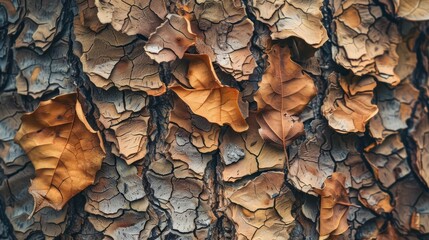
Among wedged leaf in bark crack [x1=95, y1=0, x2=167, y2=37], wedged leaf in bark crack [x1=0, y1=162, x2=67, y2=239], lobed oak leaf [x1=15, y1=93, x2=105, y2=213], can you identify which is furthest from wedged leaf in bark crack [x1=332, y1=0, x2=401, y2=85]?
wedged leaf in bark crack [x1=0, y1=162, x2=67, y2=239]

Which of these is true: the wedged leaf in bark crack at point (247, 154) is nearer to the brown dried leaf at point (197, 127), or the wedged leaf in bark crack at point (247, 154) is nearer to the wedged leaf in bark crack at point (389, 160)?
the brown dried leaf at point (197, 127)

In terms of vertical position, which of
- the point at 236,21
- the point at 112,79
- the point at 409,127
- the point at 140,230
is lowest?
the point at 140,230

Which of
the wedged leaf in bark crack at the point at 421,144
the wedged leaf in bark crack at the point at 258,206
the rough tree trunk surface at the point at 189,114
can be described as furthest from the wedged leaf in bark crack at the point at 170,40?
the wedged leaf in bark crack at the point at 421,144

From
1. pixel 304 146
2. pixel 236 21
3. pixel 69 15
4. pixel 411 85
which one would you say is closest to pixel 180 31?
pixel 236 21

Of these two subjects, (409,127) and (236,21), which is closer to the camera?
(236,21)

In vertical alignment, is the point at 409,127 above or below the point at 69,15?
below

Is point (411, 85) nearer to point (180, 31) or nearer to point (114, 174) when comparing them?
point (180, 31)

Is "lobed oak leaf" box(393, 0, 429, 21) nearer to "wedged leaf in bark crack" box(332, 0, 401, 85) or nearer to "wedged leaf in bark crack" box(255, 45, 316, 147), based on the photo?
"wedged leaf in bark crack" box(332, 0, 401, 85)
